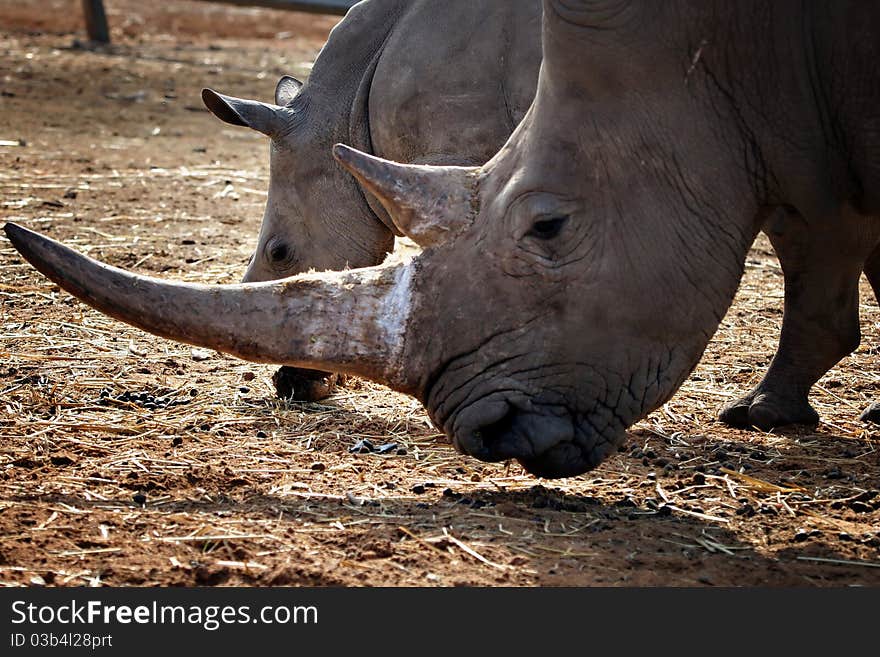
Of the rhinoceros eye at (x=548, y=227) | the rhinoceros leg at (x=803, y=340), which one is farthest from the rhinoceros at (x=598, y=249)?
the rhinoceros leg at (x=803, y=340)

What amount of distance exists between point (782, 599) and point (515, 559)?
30.7 inches

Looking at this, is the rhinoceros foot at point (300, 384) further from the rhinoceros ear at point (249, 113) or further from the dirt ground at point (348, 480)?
the rhinoceros ear at point (249, 113)

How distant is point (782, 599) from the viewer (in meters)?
3.62

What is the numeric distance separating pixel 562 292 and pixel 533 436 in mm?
462

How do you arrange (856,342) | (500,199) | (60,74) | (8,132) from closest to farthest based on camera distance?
(500,199), (856,342), (8,132), (60,74)

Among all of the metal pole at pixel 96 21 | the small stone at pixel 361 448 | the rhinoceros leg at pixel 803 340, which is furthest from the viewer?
the metal pole at pixel 96 21

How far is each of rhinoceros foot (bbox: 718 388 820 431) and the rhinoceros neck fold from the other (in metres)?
1.91

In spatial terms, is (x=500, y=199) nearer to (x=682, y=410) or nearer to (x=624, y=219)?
(x=624, y=219)

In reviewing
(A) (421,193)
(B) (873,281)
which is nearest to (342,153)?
(A) (421,193)

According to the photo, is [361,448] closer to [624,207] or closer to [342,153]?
[342,153]

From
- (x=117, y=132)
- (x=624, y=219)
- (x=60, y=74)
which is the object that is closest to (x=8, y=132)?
(x=117, y=132)

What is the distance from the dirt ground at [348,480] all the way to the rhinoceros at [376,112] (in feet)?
2.21

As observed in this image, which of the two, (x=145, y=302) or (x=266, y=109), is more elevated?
(x=266, y=109)

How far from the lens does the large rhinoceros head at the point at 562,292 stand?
412cm
